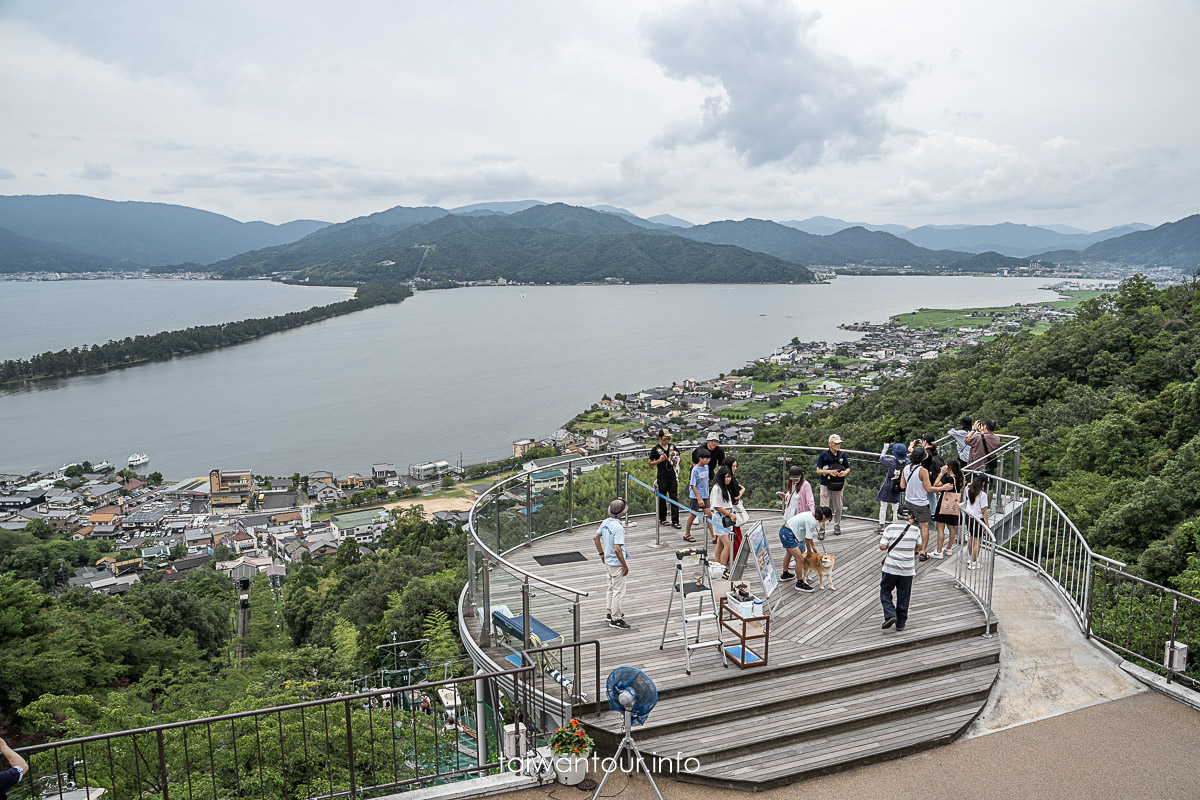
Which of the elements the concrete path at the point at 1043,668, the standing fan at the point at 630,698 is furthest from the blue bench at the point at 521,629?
the concrete path at the point at 1043,668

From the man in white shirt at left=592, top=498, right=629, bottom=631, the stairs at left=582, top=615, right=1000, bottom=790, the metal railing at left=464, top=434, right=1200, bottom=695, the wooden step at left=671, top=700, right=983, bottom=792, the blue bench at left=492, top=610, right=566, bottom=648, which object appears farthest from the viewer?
the metal railing at left=464, top=434, right=1200, bottom=695

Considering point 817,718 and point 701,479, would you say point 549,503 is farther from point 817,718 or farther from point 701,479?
point 817,718

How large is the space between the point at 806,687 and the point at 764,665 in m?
0.41

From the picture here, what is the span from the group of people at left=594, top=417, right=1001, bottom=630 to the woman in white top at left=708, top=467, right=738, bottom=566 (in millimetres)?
12

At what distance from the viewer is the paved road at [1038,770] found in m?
5.74

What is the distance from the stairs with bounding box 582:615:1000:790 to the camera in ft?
19.7

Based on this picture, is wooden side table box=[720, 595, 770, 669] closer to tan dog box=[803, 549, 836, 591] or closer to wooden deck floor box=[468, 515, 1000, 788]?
wooden deck floor box=[468, 515, 1000, 788]

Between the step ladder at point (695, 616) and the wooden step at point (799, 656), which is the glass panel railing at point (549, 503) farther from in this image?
the wooden step at point (799, 656)

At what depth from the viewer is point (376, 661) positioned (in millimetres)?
21625

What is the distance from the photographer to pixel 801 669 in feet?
23.2

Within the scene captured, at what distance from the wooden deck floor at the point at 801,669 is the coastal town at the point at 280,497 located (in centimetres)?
4580

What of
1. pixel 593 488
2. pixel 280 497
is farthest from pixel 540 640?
pixel 280 497

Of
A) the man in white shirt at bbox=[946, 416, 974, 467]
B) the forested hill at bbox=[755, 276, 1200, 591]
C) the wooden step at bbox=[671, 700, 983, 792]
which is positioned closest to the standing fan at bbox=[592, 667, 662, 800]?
the wooden step at bbox=[671, 700, 983, 792]

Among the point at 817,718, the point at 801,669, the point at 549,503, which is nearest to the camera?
the point at 817,718
